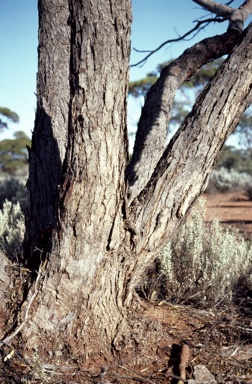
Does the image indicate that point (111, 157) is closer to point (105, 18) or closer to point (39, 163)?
point (105, 18)

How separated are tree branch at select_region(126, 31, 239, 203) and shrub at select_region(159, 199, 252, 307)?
718mm

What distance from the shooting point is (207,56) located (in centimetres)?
419

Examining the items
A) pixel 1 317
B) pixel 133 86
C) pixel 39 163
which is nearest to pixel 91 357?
pixel 1 317

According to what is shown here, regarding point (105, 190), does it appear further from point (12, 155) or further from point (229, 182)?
point (12, 155)

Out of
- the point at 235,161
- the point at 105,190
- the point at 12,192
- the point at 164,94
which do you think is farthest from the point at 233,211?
the point at 235,161

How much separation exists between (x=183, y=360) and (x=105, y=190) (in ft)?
3.57

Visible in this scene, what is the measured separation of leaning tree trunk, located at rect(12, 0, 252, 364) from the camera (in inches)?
90.0

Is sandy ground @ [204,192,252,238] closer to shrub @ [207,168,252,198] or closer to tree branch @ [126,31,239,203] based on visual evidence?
shrub @ [207,168,252,198]

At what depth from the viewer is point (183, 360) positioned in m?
2.51

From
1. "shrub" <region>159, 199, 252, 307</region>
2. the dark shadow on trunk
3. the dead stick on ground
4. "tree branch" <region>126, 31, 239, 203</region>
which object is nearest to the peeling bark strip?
"tree branch" <region>126, 31, 239, 203</region>

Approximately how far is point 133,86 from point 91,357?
19819 millimetres

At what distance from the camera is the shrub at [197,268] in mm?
3451

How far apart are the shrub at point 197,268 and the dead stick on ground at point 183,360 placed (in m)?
0.64

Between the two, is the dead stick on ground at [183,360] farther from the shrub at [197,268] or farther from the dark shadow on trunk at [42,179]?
the dark shadow on trunk at [42,179]
